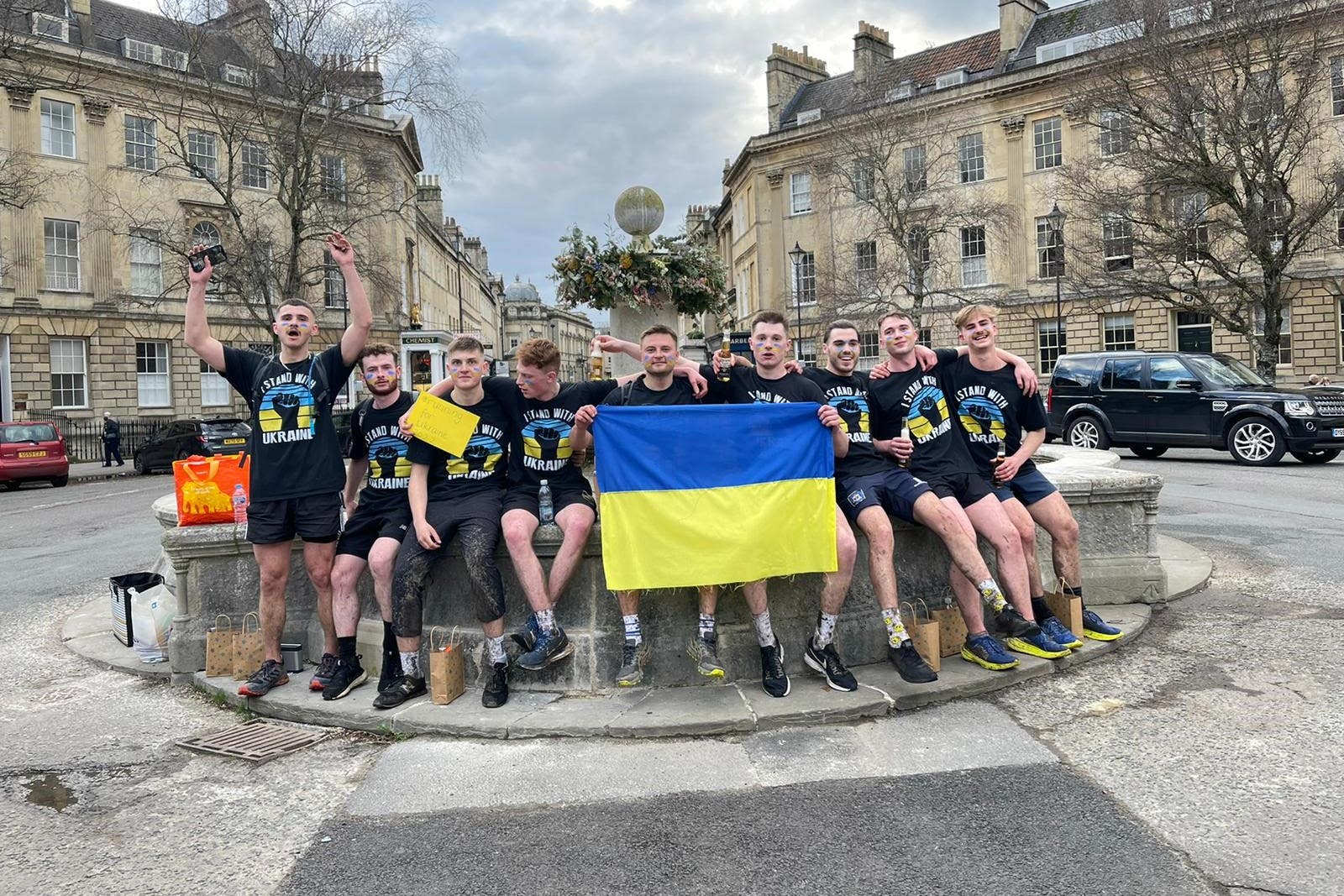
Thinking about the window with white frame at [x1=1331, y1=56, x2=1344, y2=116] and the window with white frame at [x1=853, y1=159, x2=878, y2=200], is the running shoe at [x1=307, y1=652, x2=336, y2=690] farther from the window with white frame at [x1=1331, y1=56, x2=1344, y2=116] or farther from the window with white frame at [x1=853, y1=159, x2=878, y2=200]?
the window with white frame at [x1=853, y1=159, x2=878, y2=200]

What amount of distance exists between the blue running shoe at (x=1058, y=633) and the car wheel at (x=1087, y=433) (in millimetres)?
14123

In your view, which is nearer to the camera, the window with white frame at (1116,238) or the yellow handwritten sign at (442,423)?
the yellow handwritten sign at (442,423)

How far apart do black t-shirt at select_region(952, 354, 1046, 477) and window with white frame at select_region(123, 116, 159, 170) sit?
39.1 meters

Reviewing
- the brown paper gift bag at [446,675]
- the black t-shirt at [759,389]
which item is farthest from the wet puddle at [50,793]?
the black t-shirt at [759,389]

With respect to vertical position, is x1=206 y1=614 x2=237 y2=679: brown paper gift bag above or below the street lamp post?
below

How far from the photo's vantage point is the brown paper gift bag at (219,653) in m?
5.58

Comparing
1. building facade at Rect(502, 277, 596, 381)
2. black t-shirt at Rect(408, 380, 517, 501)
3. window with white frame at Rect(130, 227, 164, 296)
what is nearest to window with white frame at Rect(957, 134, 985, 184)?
window with white frame at Rect(130, 227, 164, 296)

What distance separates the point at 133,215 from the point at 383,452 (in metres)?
35.7

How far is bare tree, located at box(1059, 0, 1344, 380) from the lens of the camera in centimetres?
2391

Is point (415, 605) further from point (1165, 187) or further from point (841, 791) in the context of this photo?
point (1165, 187)

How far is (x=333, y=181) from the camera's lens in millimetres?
29656

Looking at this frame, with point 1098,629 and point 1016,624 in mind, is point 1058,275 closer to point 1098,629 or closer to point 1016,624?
point 1098,629

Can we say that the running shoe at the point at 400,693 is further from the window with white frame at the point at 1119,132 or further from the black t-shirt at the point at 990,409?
the window with white frame at the point at 1119,132

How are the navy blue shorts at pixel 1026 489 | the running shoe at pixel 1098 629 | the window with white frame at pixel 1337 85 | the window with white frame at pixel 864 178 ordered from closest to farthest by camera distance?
the running shoe at pixel 1098 629 < the navy blue shorts at pixel 1026 489 < the window with white frame at pixel 1337 85 < the window with white frame at pixel 864 178
